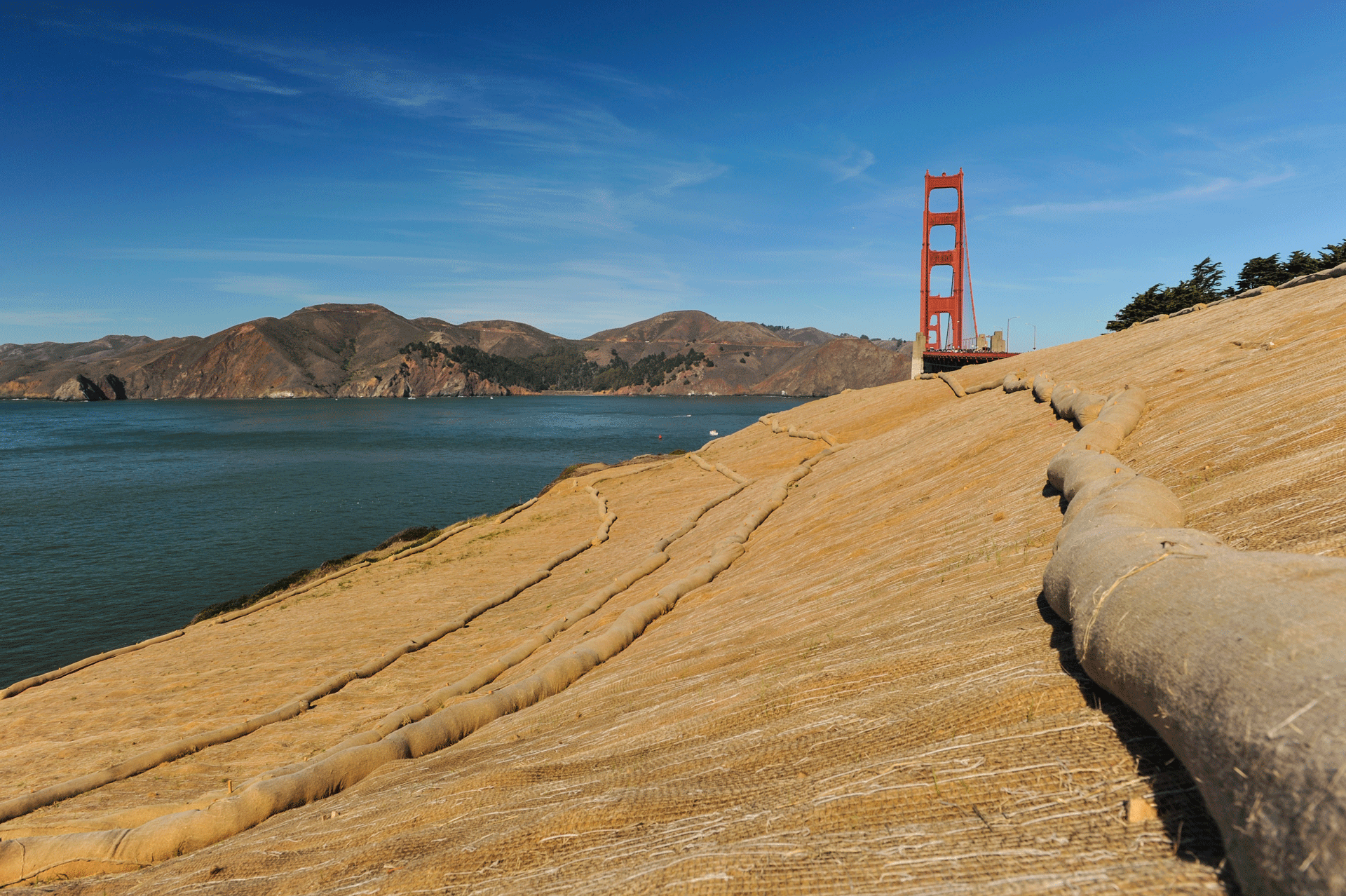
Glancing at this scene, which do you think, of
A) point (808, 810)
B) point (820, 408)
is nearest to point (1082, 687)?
point (808, 810)

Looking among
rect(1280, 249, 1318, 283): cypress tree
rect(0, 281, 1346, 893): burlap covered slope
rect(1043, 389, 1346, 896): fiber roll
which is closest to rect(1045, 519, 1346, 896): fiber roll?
rect(1043, 389, 1346, 896): fiber roll

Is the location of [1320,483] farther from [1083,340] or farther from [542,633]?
[1083,340]

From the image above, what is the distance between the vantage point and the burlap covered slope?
10.2 feet

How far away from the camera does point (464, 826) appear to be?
15.2ft

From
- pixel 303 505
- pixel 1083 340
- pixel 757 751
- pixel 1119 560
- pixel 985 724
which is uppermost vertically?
pixel 1083 340

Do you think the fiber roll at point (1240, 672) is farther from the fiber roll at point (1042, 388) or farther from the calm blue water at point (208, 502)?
the calm blue water at point (208, 502)

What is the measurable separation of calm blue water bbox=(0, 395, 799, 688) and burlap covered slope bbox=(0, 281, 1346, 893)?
1585cm

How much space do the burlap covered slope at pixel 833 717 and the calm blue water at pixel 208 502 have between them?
15854 mm

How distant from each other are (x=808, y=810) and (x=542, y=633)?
8.85 meters

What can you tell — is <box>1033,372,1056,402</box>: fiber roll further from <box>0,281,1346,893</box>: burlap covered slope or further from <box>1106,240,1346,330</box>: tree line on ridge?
<box>1106,240,1346,330</box>: tree line on ridge

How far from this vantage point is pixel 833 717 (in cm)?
442

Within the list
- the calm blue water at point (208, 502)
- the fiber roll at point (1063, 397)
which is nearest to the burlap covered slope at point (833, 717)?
the fiber roll at point (1063, 397)

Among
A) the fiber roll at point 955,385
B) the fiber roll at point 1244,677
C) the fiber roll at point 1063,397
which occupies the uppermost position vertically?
the fiber roll at point 955,385

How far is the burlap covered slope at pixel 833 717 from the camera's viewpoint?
3.10m
